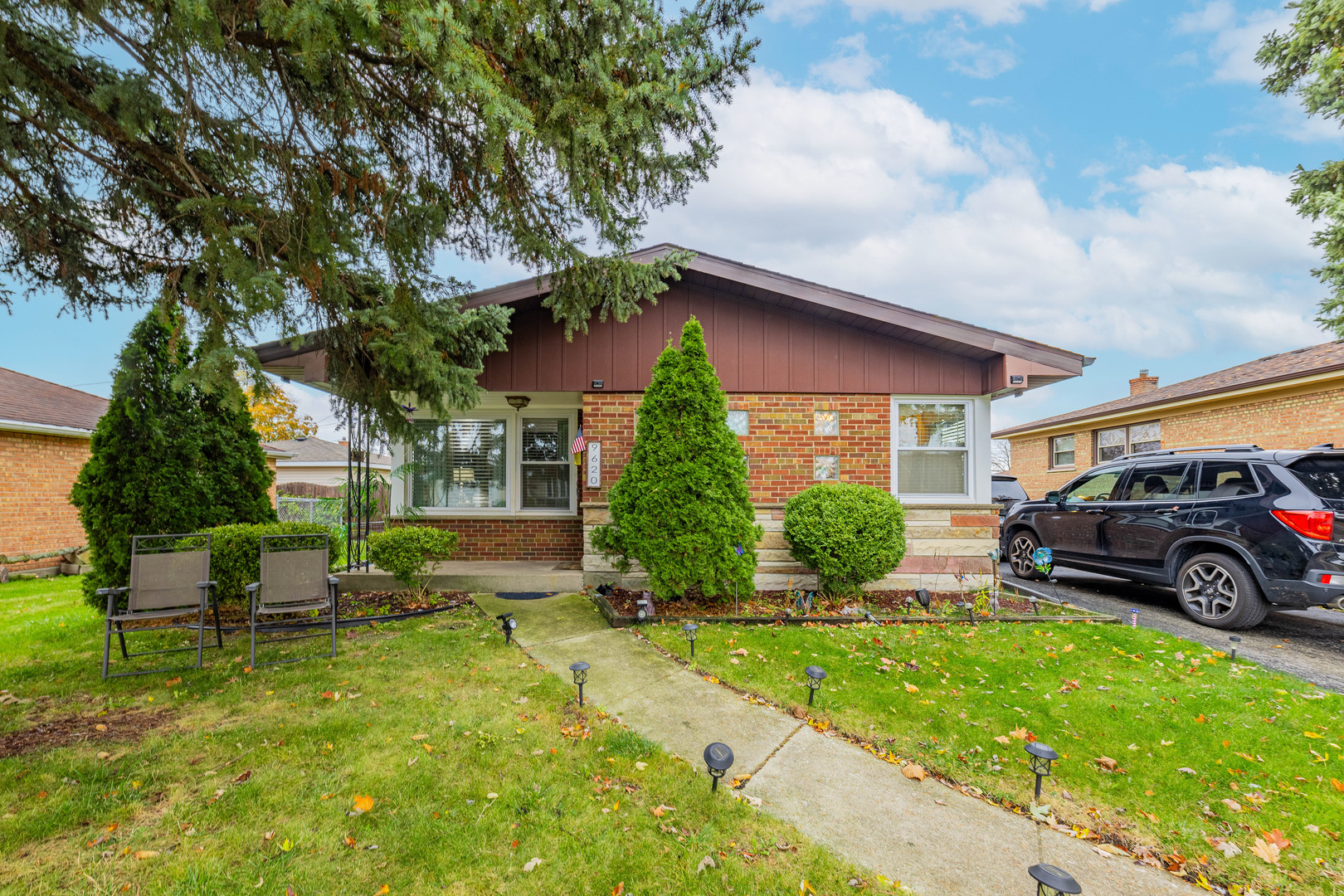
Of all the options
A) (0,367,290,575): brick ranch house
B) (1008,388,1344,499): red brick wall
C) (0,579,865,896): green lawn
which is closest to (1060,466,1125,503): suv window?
(1008,388,1344,499): red brick wall

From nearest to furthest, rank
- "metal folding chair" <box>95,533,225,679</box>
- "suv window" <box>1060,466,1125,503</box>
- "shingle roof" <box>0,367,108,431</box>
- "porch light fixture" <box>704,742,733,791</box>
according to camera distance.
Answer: "porch light fixture" <box>704,742,733,791</box>, "metal folding chair" <box>95,533,225,679</box>, "suv window" <box>1060,466,1125,503</box>, "shingle roof" <box>0,367,108,431</box>

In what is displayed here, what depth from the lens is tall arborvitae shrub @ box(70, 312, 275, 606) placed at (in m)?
5.20

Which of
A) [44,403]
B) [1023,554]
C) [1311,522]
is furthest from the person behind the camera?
[44,403]

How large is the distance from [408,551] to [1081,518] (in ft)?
29.0

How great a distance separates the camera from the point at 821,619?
17.7ft

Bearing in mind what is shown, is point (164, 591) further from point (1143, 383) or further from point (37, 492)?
point (1143, 383)

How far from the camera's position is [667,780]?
264 centimetres

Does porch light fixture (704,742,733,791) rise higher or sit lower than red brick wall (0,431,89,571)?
lower

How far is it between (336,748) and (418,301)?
353 cm

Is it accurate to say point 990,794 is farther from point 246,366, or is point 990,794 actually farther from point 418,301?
point 418,301

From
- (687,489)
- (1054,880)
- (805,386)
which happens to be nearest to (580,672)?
(687,489)

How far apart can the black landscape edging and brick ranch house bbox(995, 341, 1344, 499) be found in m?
8.99

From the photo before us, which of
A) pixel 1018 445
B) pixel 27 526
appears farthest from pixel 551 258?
pixel 1018 445

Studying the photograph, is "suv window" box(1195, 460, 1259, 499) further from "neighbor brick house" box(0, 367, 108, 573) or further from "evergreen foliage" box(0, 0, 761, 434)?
"neighbor brick house" box(0, 367, 108, 573)
